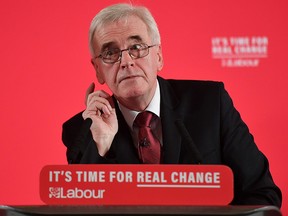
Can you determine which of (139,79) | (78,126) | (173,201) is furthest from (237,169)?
(173,201)

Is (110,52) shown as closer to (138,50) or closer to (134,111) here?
(138,50)

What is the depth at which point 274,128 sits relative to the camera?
255cm

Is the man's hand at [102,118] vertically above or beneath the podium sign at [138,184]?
above

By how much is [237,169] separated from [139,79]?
1.36 feet

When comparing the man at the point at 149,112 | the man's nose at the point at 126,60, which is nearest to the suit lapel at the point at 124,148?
the man at the point at 149,112

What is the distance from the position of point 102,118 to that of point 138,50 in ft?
0.83

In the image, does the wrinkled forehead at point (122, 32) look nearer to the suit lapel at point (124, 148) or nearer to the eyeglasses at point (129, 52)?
the eyeglasses at point (129, 52)

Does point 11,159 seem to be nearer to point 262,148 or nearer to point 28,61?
point 28,61

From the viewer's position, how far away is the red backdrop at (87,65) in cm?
251

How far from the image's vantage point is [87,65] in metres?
2.55

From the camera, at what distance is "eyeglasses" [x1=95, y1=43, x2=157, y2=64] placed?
1870 mm

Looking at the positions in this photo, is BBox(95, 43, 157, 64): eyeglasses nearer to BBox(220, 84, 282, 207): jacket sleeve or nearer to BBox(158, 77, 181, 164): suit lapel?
BBox(158, 77, 181, 164): suit lapel

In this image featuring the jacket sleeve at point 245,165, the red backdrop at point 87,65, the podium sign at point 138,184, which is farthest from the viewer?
the red backdrop at point 87,65

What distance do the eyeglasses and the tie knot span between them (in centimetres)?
19
